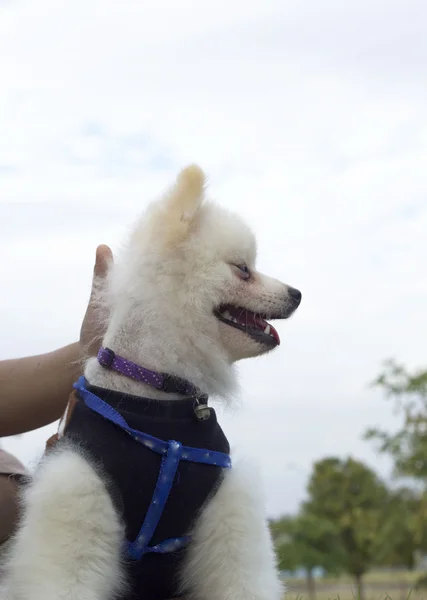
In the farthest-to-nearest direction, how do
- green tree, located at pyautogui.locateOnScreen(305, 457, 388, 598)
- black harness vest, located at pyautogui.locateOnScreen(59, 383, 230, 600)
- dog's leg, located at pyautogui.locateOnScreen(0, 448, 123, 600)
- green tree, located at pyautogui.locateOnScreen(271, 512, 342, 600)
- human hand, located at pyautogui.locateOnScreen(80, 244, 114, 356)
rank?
green tree, located at pyautogui.locateOnScreen(271, 512, 342, 600)
green tree, located at pyautogui.locateOnScreen(305, 457, 388, 598)
human hand, located at pyautogui.locateOnScreen(80, 244, 114, 356)
black harness vest, located at pyautogui.locateOnScreen(59, 383, 230, 600)
dog's leg, located at pyautogui.locateOnScreen(0, 448, 123, 600)

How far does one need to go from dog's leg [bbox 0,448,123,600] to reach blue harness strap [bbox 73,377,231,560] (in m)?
0.10

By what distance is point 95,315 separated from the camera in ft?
11.1

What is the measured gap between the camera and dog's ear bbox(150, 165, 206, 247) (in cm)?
306

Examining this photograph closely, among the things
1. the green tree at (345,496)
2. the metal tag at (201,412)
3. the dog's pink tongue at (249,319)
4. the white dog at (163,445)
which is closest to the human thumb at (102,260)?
the white dog at (163,445)

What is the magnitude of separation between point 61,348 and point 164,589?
4.21 feet

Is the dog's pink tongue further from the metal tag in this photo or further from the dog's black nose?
the metal tag

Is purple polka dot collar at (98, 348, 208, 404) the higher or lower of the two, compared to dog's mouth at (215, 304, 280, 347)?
lower

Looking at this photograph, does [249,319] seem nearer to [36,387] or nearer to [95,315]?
[95,315]

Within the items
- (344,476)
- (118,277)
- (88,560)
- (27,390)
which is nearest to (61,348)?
(27,390)

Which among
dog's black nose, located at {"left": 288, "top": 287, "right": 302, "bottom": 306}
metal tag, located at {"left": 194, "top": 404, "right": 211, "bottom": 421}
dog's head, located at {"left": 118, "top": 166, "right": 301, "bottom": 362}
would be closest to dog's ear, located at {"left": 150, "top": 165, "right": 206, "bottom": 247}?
dog's head, located at {"left": 118, "top": 166, "right": 301, "bottom": 362}

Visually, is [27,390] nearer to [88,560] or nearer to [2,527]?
[2,527]

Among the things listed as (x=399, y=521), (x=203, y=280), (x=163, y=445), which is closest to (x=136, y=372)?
(x=163, y=445)

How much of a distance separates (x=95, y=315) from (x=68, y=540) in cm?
101

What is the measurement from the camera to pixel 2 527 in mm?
3391
